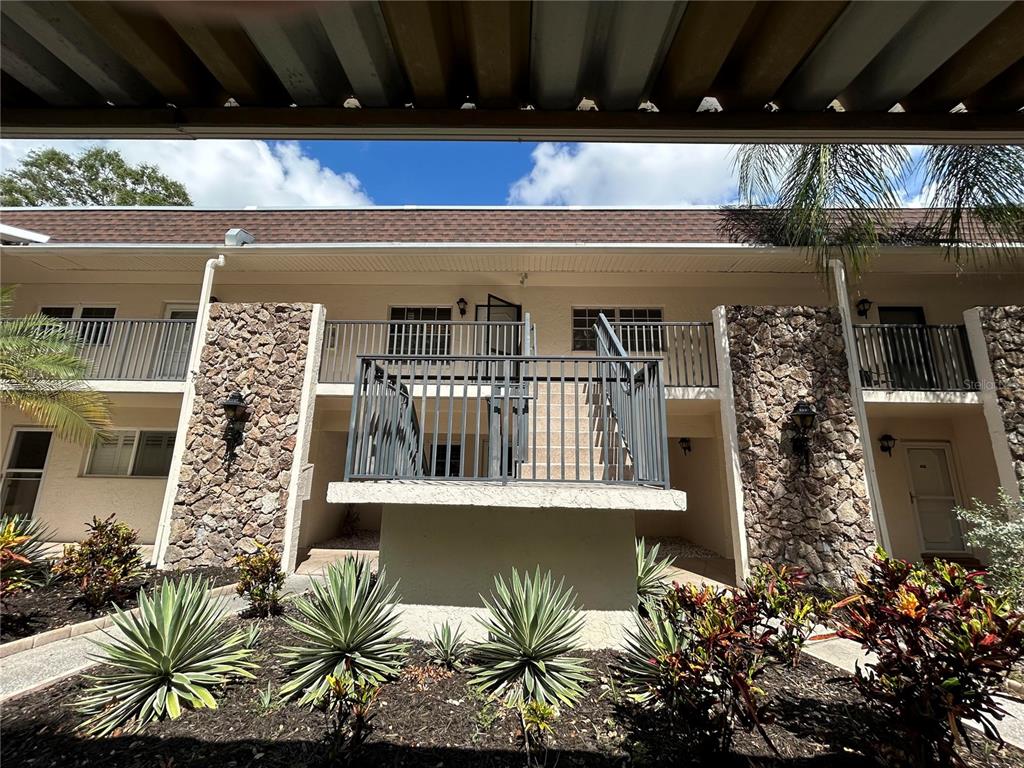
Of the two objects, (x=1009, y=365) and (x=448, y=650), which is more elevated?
(x=1009, y=365)

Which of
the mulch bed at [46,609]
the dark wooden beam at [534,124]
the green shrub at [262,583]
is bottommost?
the mulch bed at [46,609]

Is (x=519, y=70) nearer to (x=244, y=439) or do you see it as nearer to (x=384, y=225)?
(x=244, y=439)

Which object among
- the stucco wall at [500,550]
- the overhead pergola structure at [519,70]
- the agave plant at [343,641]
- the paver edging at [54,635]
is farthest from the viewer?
the stucco wall at [500,550]

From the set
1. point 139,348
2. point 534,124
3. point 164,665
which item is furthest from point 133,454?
point 534,124

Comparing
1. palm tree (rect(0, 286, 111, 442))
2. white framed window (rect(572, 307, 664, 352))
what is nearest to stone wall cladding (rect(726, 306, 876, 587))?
white framed window (rect(572, 307, 664, 352))

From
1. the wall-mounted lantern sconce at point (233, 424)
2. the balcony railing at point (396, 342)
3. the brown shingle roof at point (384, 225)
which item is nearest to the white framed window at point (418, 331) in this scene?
the balcony railing at point (396, 342)

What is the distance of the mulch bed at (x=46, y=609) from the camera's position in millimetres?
4820

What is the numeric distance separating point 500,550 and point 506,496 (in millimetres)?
835

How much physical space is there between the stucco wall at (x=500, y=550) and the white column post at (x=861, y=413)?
5960mm

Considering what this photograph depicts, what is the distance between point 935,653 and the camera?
2758 millimetres

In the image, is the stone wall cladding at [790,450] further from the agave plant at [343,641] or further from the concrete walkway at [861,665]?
the agave plant at [343,641]

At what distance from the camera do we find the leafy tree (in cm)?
2168

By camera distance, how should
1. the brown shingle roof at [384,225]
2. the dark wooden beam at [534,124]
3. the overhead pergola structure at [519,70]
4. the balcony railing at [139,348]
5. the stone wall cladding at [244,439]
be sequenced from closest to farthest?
the overhead pergola structure at [519,70], the dark wooden beam at [534,124], the stone wall cladding at [244,439], the balcony railing at [139,348], the brown shingle roof at [384,225]

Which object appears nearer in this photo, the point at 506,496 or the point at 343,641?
the point at 343,641
